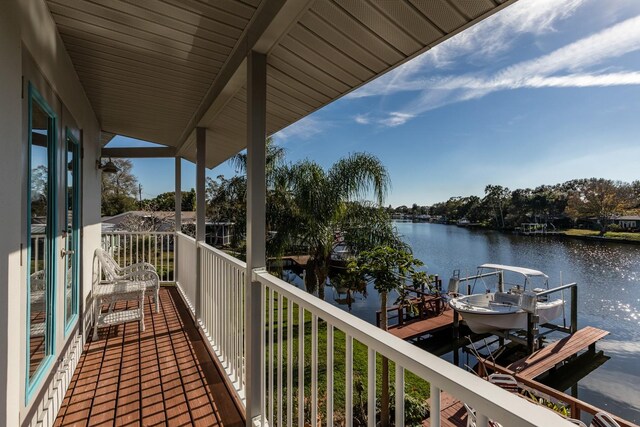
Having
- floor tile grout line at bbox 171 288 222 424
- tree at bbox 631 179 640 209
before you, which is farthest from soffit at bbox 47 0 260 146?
tree at bbox 631 179 640 209

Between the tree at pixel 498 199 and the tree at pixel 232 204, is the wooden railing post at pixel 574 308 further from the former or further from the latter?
the tree at pixel 498 199

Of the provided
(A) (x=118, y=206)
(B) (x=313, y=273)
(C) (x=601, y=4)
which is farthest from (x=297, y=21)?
(A) (x=118, y=206)

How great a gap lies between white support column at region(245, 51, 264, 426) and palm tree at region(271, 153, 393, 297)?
685cm

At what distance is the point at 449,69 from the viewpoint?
71.4 ft

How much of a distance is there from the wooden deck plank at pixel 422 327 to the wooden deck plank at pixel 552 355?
96.6 inches

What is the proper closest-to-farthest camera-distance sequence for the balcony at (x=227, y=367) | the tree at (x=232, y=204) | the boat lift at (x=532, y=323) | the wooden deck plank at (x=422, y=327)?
the balcony at (x=227, y=367), the boat lift at (x=532, y=323), the wooden deck plank at (x=422, y=327), the tree at (x=232, y=204)

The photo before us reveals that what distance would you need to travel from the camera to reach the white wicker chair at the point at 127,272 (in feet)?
12.0

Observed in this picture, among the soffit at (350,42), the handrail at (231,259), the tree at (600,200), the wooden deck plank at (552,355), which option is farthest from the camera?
the tree at (600,200)

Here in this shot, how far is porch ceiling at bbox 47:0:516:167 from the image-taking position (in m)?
1.66

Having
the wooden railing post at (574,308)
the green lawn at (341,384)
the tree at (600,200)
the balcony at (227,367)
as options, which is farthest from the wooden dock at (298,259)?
the tree at (600,200)

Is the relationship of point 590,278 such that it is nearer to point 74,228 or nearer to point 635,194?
point 635,194

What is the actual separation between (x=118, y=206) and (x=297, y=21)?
2266 centimetres

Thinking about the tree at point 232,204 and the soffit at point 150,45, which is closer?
the soffit at point 150,45

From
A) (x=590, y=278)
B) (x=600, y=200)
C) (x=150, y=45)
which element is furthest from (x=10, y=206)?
(x=600, y=200)
